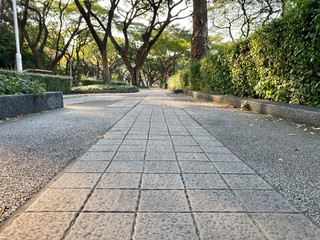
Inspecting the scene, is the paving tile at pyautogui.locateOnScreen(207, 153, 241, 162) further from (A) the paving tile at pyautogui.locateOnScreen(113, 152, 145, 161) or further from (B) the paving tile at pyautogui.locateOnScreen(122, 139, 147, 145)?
(B) the paving tile at pyautogui.locateOnScreen(122, 139, 147, 145)

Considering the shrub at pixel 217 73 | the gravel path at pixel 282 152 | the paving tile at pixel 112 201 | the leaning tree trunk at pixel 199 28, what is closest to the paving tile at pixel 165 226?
the paving tile at pixel 112 201

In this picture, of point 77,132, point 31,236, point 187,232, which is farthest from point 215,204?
point 77,132

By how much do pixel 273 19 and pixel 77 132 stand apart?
4262mm

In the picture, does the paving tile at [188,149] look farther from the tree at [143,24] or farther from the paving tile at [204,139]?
the tree at [143,24]

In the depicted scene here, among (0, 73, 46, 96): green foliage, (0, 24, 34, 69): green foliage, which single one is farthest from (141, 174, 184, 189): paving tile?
(0, 24, 34, 69): green foliage

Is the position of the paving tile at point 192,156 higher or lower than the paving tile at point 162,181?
higher

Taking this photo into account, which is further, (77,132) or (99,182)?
(77,132)

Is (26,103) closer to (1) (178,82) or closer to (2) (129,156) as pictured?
(2) (129,156)

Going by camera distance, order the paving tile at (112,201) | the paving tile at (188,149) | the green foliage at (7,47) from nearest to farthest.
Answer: the paving tile at (112,201) < the paving tile at (188,149) < the green foliage at (7,47)

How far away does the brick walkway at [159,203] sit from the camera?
1.11 m

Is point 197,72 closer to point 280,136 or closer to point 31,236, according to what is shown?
point 280,136

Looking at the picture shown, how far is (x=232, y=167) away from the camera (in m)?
1.95

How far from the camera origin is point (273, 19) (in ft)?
16.1

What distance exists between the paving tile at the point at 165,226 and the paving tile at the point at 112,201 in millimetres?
120
